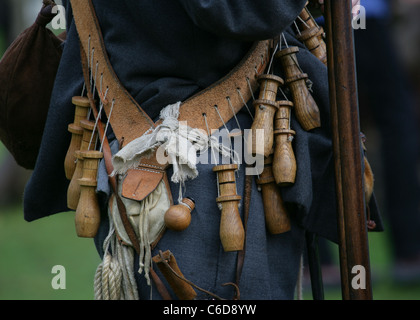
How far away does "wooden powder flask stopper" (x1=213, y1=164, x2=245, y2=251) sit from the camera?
179 cm

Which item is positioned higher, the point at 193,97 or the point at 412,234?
the point at 193,97

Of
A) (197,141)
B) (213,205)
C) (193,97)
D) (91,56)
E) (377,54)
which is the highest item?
(377,54)

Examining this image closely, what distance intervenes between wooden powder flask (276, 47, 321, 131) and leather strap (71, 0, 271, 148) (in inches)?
2.7

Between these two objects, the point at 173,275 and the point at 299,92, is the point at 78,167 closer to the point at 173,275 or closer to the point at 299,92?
the point at 173,275

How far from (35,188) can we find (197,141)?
63cm

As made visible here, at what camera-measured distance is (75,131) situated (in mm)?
2027

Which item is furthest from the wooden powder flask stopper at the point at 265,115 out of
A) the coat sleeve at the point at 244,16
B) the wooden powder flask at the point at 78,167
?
the wooden powder flask at the point at 78,167

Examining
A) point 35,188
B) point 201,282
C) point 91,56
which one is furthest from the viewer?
point 35,188

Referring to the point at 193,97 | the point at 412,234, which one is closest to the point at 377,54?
the point at 412,234

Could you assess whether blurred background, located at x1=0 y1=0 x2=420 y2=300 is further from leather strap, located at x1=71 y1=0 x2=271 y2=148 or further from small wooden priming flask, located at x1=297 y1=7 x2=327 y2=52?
leather strap, located at x1=71 y1=0 x2=271 y2=148

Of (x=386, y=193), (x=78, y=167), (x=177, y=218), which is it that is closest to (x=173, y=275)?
(x=177, y=218)

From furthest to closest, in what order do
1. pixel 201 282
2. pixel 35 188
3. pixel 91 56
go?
1. pixel 35 188
2. pixel 91 56
3. pixel 201 282
